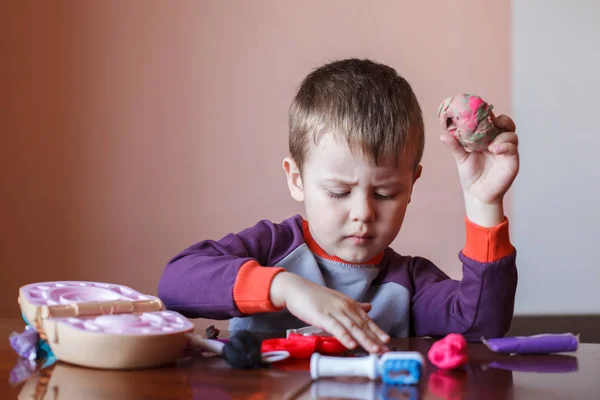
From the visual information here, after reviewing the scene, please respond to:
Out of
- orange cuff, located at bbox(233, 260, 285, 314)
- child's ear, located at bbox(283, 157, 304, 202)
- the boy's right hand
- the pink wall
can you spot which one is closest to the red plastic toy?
the boy's right hand

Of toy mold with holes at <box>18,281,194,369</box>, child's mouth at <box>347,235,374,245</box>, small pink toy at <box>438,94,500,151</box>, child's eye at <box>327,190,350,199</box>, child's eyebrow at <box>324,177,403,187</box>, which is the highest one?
small pink toy at <box>438,94,500,151</box>

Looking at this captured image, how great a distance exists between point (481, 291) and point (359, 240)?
181mm

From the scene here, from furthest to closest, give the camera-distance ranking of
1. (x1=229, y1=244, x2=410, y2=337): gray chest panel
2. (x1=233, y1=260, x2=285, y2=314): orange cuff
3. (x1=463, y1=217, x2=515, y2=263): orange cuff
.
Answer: (x1=229, y1=244, x2=410, y2=337): gray chest panel < (x1=463, y1=217, x2=515, y2=263): orange cuff < (x1=233, y1=260, x2=285, y2=314): orange cuff

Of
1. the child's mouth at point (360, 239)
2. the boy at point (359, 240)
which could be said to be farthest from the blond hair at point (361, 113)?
the child's mouth at point (360, 239)

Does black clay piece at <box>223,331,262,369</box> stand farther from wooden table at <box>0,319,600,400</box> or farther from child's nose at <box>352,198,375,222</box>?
child's nose at <box>352,198,375,222</box>

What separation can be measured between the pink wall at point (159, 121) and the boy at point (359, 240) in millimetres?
1012

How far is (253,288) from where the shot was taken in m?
0.88

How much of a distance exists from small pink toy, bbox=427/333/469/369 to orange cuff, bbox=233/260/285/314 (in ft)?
0.77

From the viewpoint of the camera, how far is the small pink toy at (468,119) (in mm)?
860

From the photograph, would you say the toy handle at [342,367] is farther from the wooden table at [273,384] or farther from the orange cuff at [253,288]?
the orange cuff at [253,288]

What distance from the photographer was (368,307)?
825 mm

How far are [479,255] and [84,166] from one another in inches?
56.9

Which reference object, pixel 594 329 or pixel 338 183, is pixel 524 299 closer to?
pixel 594 329

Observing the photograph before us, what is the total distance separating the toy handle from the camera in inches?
23.9
